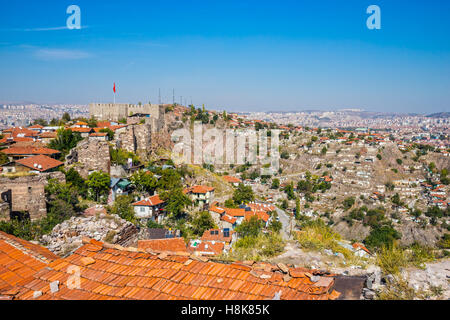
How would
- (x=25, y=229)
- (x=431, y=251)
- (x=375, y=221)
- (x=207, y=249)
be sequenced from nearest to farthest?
(x=431, y=251) < (x=25, y=229) < (x=207, y=249) < (x=375, y=221)

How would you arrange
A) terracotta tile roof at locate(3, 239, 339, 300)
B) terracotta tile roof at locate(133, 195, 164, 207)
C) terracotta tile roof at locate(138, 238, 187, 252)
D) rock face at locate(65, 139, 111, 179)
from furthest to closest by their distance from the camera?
terracotta tile roof at locate(133, 195, 164, 207) < rock face at locate(65, 139, 111, 179) < terracotta tile roof at locate(138, 238, 187, 252) < terracotta tile roof at locate(3, 239, 339, 300)

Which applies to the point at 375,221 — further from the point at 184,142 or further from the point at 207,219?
the point at 207,219

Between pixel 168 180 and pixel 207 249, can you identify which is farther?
pixel 168 180

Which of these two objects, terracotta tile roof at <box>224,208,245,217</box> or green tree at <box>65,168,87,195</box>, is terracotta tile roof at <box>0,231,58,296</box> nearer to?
green tree at <box>65,168,87,195</box>

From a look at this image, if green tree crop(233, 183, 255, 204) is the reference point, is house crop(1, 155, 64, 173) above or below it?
above

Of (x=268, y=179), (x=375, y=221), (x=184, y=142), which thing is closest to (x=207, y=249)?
(x=184, y=142)

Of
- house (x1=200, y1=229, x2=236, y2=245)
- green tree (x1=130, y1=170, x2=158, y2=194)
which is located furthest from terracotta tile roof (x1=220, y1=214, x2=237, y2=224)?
green tree (x1=130, y1=170, x2=158, y2=194)

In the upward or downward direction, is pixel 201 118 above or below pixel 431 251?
above

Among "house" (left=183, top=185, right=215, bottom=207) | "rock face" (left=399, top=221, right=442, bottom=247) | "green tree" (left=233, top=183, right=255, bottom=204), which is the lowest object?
"rock face" (left=399, top=221, right=442, bottom=247)
